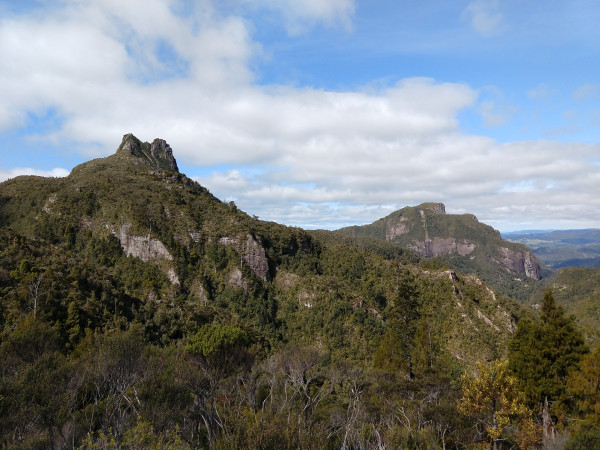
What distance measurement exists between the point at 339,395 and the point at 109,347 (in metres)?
28.7

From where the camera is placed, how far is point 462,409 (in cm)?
2577

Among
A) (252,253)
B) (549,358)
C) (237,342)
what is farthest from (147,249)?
(549,358)

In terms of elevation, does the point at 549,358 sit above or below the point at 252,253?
below

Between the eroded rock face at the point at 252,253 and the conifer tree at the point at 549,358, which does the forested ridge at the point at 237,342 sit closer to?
the conifer tree at the point at 549,358

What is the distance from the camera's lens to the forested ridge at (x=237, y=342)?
21.9 metres

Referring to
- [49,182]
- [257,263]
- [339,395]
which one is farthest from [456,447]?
[49,182]

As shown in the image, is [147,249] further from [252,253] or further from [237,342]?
[237,342]

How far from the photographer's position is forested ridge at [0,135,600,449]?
71.7 ft

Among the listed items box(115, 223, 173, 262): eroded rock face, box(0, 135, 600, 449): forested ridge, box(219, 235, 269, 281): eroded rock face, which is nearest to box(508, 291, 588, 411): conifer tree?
box(0, 135, 600, 449): forested ridge

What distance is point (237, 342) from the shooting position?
136 feet

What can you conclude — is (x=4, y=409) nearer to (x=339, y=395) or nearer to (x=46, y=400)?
(x=46, y=400)

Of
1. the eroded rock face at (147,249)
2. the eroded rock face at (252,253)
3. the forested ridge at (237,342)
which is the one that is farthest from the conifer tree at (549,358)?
the eroded rock face at (147,249)

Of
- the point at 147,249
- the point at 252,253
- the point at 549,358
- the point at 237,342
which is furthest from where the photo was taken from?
the point at 252,253

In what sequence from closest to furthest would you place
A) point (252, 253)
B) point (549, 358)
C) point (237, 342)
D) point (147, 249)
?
point (549, 358) → point (237, 342) → point (147, 249) → point (252, 253)
